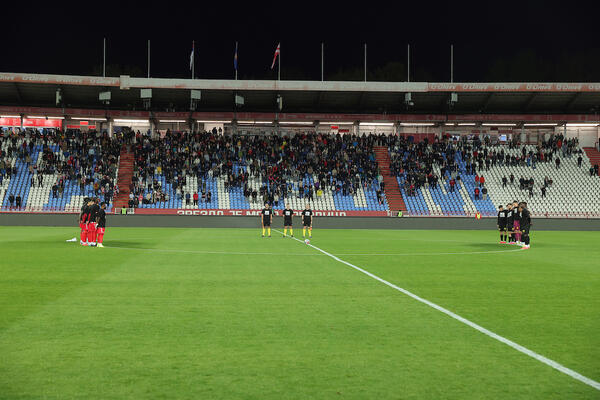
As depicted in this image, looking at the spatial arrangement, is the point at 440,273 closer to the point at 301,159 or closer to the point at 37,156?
the point at 301,159

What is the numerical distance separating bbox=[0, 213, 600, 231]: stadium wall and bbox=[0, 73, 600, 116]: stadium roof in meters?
17.3

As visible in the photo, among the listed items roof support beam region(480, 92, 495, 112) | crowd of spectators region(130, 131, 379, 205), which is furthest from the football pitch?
roof support beam region(480, 92, 495, 112)

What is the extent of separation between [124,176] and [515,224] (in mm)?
38221

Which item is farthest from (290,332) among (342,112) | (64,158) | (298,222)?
(342,112)

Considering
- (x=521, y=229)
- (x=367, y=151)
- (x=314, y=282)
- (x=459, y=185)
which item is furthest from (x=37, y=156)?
(x=314, y=282)

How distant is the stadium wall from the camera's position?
43.8 meters

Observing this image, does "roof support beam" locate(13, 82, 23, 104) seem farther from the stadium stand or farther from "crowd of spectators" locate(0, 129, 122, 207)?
the stadium stand

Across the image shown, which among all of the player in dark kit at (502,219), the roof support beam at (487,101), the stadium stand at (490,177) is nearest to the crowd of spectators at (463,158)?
the stadium stand at (490,177)

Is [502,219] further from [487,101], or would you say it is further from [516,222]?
[487,101]

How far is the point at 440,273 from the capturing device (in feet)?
50.4

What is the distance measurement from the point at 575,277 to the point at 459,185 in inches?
1683

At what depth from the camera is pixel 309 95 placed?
61.6 meters

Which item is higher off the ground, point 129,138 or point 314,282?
→ point 129,138

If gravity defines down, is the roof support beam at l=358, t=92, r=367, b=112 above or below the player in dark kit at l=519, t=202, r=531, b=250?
above
